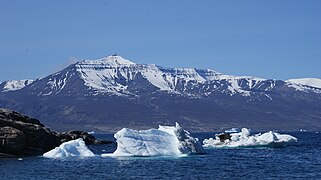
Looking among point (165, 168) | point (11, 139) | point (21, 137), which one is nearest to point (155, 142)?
point (165, 168)

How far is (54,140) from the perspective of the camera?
279ft

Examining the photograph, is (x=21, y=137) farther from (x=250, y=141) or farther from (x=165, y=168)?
(x=250, y=141)

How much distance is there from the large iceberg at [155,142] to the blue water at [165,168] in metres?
1.02

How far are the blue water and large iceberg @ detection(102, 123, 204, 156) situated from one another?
1.02 metres

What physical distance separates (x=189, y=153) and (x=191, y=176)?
66.4ft

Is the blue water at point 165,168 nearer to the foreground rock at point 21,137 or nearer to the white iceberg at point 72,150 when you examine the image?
the white iceberg at point 72,150

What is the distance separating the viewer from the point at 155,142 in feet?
218

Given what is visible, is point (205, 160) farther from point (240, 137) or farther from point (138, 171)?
point (240, 137)

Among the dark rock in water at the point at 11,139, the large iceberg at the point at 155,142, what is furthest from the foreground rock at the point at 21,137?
the large iceberg at the point at 155,142

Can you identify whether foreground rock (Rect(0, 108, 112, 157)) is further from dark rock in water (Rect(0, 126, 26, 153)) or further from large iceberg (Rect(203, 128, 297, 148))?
large iceberg (Rect(203, 128, 297, 148))

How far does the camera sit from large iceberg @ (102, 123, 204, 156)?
6581cm

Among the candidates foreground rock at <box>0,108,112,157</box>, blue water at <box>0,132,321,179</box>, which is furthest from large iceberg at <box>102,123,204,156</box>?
foreground rock at <box>0,108,112,157</box>

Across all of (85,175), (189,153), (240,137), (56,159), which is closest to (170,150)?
(189,153)

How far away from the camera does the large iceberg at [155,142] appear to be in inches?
2591
